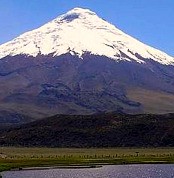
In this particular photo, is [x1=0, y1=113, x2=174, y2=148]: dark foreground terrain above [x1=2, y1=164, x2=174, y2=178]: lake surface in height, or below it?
above

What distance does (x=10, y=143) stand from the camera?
185750 millimetres

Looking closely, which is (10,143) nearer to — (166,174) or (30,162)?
(30,162)

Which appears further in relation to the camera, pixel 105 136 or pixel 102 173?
pixel 105 136

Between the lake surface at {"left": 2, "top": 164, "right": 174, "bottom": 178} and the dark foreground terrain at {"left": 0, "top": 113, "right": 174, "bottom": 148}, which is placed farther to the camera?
the dark foreground terrain at {"left": 0, "top": 113, "right": 174, "bottom": 148}

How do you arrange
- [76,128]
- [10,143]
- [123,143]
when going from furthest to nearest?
[76,128]
[10,143]
[123,143]

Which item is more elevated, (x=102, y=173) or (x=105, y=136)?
(x=105, y=136)

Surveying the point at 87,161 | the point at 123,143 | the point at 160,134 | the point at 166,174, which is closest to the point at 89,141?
the point at 123,143

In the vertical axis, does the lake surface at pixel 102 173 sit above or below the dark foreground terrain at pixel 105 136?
below

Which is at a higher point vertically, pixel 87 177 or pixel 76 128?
pixel 76 128

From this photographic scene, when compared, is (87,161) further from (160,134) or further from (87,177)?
(160,134)

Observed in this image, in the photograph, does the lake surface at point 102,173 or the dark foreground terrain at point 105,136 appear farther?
the dark foreground terrain at point 105,136

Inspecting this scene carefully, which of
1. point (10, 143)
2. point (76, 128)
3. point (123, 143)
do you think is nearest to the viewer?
point (123, 143)

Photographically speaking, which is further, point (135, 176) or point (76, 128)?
point (76, 128)

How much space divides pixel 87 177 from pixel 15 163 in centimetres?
2822
